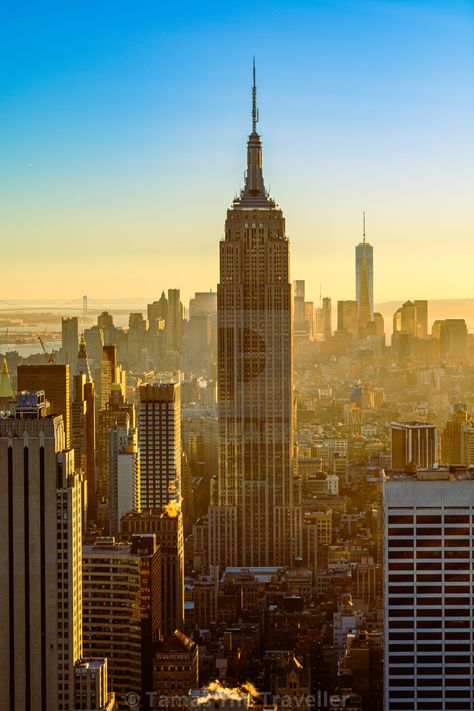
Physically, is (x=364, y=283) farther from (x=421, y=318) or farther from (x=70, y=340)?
(x=70, y=340)

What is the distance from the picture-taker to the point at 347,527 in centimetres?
1677

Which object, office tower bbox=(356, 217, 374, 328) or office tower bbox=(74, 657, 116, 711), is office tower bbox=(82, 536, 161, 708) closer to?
office tower bbox=(74, 657, 116, 711)

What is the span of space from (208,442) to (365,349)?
3.01 meters

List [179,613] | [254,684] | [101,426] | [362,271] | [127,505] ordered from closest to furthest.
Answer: [254,684]
[179,613]
[362,271]
[127,505]
[101,426]

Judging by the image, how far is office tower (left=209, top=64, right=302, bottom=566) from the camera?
806 inches

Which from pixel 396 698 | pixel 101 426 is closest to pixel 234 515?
pixel 101 426

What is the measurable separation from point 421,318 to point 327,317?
2384 mm

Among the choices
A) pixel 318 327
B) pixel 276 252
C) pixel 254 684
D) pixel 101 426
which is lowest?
pixel 254 684

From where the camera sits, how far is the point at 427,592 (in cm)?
930

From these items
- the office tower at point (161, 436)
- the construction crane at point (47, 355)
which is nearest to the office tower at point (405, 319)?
the office tower at point (161, 436)

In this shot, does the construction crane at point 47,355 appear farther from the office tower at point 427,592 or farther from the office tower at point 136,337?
the office tower at point 427,592

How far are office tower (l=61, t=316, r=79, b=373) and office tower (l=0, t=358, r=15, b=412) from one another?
0.74 metres

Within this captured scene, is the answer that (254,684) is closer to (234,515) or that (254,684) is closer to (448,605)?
(448,605)

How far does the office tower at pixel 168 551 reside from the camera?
1321 centimetres
